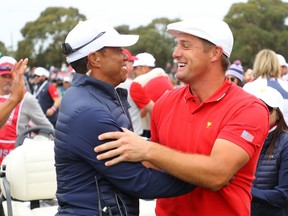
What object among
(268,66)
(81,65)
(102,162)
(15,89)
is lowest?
(268,66)

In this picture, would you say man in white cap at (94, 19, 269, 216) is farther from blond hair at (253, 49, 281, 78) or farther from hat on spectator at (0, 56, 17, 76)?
blond hair at (253, 49, 281, 78)

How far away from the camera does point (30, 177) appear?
4.82 meters

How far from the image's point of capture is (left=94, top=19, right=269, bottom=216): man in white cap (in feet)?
7.97

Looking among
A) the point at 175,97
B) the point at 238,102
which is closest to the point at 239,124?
the point at 238,102

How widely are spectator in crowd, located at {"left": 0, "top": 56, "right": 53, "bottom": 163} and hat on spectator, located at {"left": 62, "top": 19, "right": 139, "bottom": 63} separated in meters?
3.16

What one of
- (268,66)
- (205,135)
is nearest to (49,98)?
(268,66)

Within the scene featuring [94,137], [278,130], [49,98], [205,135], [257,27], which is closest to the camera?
[94,137]

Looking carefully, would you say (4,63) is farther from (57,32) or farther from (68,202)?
(57,32)

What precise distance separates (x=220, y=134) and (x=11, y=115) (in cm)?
411

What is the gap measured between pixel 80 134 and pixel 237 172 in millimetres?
791

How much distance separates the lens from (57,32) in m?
70.2

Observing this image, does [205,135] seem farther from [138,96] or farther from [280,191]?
[138,96]

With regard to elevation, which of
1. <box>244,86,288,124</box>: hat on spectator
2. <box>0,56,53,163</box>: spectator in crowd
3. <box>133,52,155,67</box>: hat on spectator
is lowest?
<box>133,52,155,67</box>: hat on spectator

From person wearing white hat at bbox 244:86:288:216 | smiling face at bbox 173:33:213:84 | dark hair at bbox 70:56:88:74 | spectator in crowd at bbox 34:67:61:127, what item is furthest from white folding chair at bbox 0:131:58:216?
spectator in crowd at bbox 34:67:61:127
